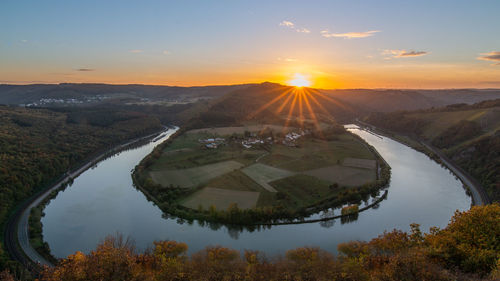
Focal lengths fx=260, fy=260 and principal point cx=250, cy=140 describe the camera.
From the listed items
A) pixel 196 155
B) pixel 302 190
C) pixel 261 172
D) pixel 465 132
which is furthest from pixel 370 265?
pixel 465 132

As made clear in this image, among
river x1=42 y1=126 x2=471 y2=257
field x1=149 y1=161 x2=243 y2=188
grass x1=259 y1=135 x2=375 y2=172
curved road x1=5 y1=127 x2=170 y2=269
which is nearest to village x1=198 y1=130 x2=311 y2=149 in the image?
grass x1=259 y1=135 x2=375 y2=172

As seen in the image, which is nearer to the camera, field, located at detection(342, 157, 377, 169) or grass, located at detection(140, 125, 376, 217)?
grass, located at detection(140, 125, 376, 217)

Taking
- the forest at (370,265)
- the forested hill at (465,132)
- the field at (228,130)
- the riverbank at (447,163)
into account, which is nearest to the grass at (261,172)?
the field at (228,130)

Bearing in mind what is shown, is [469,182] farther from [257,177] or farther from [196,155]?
[196,155]

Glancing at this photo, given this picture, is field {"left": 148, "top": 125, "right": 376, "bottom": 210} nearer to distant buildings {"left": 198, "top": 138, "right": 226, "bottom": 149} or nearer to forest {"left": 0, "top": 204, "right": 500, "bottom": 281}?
distant buildings {"left": 198, "top": 138, "right": 226, "bottom": 149}

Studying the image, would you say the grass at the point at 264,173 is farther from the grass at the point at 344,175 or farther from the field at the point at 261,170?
the grass at the point at 344,175

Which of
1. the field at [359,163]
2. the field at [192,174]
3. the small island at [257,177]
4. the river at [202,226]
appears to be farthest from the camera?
the field at [359,163]

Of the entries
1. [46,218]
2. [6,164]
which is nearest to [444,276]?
[46,218]
